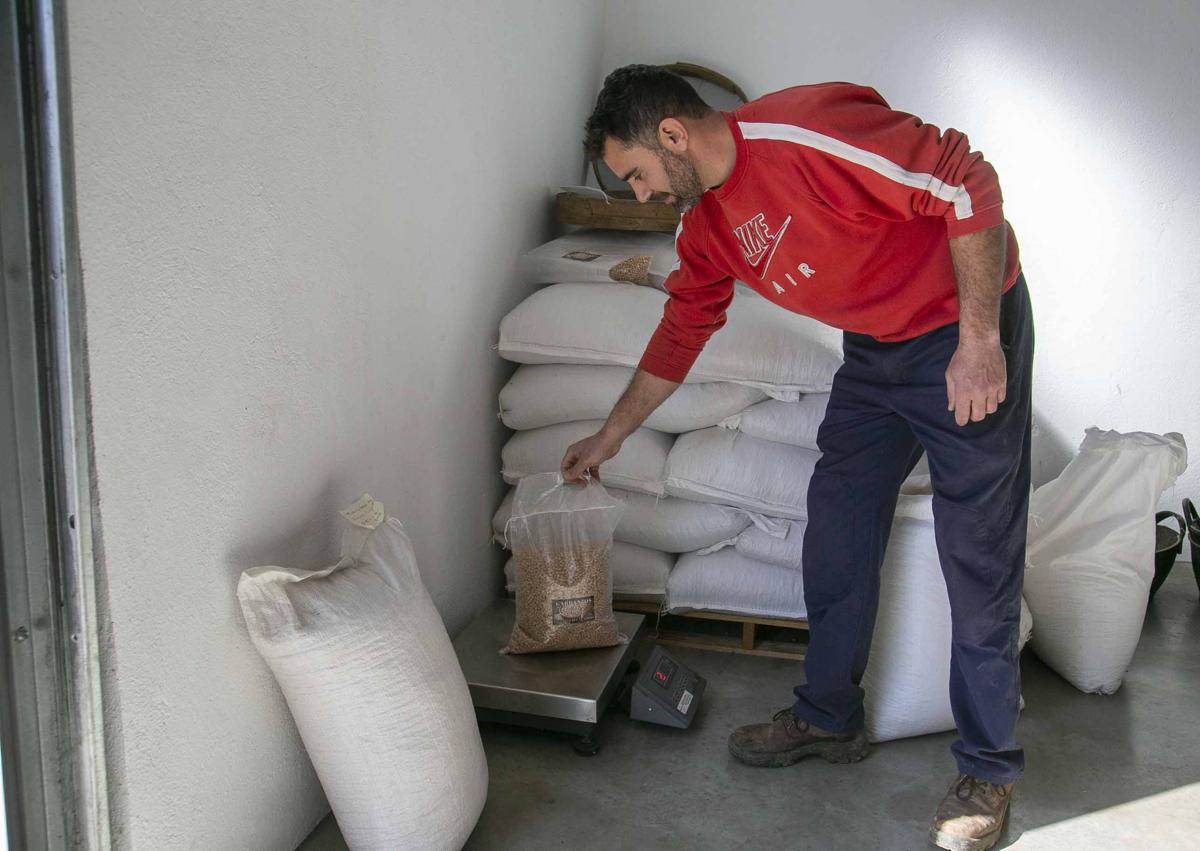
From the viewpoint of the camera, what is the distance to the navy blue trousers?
5.92 feet

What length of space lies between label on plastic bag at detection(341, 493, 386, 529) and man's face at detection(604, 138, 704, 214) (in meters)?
0.66

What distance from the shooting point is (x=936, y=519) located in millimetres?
1895

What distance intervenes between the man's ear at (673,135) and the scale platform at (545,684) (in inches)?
40.0

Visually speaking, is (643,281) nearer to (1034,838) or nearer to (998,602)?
(998,602)

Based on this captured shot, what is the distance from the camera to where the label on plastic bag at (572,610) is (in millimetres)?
2197

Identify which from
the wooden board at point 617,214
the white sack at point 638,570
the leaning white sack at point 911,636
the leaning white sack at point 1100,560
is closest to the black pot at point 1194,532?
the leaning white sack at point 1100,560

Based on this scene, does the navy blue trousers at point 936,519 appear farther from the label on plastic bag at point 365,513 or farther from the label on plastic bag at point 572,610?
the label on plastic bag at point 365,513

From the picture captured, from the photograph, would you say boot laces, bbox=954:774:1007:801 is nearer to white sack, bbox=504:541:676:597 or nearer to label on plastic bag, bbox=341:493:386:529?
white sack, bbox=504:541:676:597

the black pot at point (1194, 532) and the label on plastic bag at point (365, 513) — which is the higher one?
the label on plastic bag at point (365, 513)

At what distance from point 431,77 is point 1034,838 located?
1766 mm

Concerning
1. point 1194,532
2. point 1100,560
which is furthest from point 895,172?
point 1194,532

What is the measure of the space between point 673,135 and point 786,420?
916 mm

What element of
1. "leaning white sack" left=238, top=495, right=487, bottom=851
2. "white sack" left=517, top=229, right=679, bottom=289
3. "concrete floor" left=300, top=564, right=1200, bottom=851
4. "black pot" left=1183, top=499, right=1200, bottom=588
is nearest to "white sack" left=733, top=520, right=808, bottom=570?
"concrete floor" left=300, top=564, right=1200, bottom=851

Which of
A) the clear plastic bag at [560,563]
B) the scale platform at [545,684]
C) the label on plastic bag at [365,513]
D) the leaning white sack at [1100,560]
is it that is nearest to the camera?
the label on plastic bag at [365,513]
